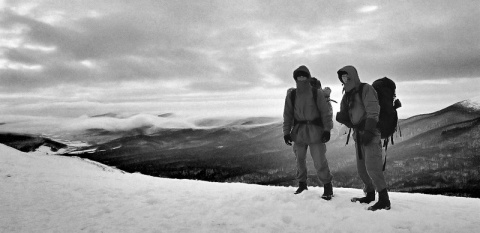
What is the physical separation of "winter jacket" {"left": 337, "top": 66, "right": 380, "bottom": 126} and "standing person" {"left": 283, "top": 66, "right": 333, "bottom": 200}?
0.59m

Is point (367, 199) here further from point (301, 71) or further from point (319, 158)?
point (301, 71)

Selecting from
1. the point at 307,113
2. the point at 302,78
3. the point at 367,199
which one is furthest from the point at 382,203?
the point at 302,78

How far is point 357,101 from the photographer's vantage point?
6.73 metres

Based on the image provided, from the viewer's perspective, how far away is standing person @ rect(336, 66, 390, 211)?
6.30m

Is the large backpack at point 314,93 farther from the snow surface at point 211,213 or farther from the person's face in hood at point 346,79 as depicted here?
the snow surface at point 211,213

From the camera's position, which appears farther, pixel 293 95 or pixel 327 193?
pixel 293 95

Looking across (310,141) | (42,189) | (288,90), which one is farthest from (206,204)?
(42,189)

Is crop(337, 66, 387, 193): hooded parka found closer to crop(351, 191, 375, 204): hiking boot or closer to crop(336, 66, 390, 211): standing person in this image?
crop(336, 66, 390, 211): standing person

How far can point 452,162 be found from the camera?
15575 centimetres

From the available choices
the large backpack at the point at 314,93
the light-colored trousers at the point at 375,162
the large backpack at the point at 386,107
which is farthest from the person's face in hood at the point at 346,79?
the light-colored trousers at the point at 375,162

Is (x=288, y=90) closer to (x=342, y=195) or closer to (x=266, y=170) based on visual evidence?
(x=342, y=195)

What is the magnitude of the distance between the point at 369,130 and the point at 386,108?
0.66 m

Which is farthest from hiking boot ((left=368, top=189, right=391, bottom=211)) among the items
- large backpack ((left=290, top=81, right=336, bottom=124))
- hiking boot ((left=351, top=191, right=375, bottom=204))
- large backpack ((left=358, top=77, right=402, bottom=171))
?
large backpack ((left=290, top=81, right=336, bottom=124))

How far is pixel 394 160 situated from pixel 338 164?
2944 cm
